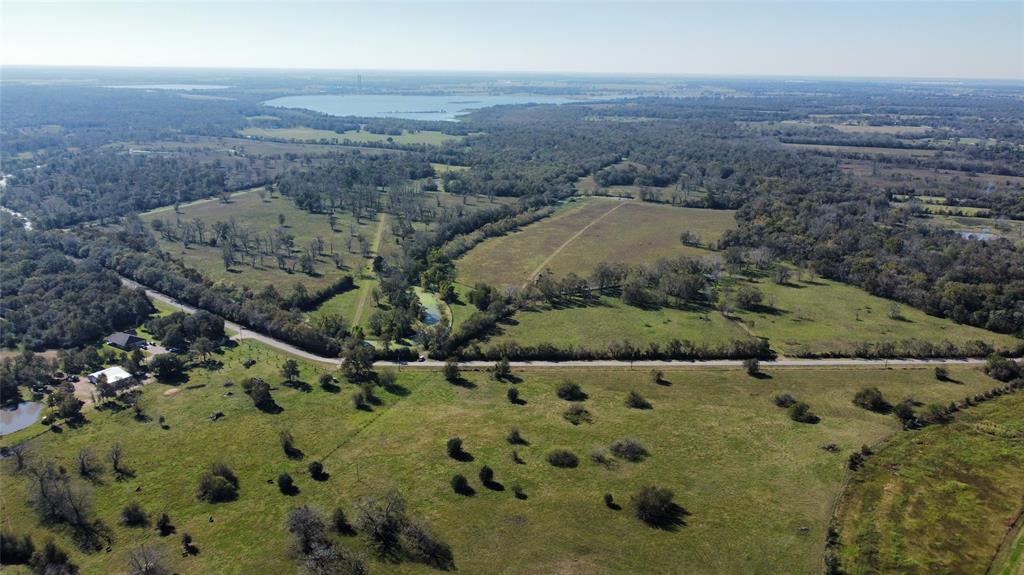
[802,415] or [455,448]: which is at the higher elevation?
[802,415]

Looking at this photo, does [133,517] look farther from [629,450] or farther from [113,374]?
[629,450]

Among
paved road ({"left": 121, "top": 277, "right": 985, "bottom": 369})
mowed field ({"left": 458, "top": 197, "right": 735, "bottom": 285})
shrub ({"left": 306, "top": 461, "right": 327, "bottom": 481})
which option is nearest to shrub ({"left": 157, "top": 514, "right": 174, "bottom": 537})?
shrub ({"left": 306, "top": 461, "right": 327, "bottom": 481})

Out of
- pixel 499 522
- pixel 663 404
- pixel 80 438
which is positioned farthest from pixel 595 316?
pixel 80 438

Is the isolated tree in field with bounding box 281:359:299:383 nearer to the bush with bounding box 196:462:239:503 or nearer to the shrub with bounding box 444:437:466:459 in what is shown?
the bush with bounding box 196:462:239:503

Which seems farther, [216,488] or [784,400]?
[784,400]

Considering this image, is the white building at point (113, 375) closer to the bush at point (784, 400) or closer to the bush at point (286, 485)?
the bush at point (286, 485)

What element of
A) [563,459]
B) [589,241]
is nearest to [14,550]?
[563,459]

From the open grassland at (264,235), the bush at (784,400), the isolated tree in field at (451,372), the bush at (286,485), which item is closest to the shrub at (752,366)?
the bush at (784,400)
